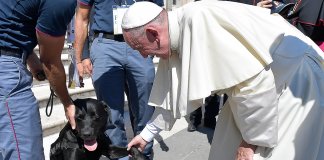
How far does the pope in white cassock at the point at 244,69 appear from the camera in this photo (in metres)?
1.65

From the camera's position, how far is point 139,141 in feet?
7.99

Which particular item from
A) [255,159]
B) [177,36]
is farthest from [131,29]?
[255,159]

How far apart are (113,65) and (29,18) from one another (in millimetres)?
1115

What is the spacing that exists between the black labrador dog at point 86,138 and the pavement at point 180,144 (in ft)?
2.81

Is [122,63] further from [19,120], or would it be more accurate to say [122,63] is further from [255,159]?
[255,159]

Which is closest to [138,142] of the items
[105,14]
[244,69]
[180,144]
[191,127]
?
[244,69]

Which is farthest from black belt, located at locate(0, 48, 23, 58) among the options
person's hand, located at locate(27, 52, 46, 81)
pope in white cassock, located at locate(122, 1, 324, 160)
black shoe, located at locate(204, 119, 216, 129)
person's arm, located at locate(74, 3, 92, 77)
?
black shoe, located at locate(204, 119, 216, 129)

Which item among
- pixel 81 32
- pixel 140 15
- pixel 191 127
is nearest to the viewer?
pixel 140 15

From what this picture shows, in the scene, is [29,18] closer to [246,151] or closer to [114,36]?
[114,36]

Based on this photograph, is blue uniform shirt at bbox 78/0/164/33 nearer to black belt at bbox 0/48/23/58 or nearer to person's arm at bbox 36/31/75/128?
person's arm at bbox 36/31/75/128

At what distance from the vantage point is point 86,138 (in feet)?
9.76

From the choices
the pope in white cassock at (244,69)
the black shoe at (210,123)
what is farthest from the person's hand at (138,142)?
the black shoe at (210,123)

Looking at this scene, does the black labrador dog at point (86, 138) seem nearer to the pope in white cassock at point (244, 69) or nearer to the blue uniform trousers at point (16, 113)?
the blue uniform trousers at point (16, 113)

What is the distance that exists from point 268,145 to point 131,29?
0.84 metres
